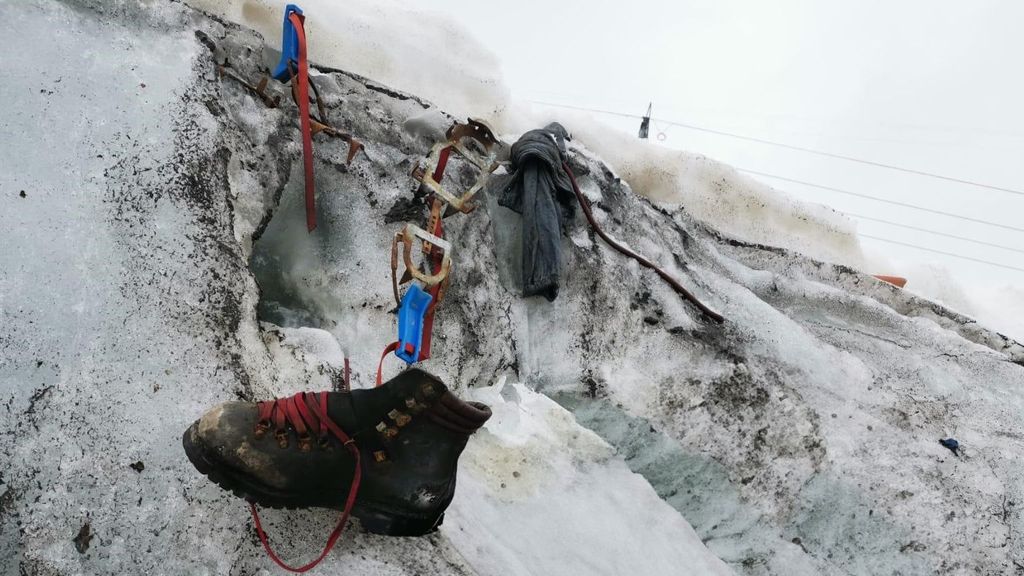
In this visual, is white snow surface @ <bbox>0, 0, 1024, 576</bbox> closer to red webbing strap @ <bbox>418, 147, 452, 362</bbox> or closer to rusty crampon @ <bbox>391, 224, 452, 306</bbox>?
red webbing strap @ <bbox>418, 147, 452, 362</bbox>

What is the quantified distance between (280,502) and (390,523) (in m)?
0.31

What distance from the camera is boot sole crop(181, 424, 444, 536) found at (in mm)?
1749

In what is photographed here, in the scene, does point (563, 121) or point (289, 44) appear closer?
point (289, 44)

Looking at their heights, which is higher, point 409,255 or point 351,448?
point 409,255

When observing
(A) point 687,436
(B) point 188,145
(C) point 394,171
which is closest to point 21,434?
(B) point 188,145

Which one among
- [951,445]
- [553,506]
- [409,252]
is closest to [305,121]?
[409,252]

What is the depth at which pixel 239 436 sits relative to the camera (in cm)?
175

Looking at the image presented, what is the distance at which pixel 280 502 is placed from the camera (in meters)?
1.82

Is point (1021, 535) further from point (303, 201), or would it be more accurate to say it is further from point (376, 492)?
point (303, 201)

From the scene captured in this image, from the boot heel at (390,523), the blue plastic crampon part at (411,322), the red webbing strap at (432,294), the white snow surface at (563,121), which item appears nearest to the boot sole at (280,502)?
the boot heel at (390,523)

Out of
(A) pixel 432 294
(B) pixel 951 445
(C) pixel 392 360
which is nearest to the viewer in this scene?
(A) pixel 432 294

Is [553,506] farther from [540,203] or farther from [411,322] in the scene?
[540,203]

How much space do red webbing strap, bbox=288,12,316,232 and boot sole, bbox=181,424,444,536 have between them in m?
1.22

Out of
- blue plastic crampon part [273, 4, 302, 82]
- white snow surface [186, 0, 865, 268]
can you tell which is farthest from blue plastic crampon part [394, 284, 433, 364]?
white snow surface [186, 0, 865, 268]
